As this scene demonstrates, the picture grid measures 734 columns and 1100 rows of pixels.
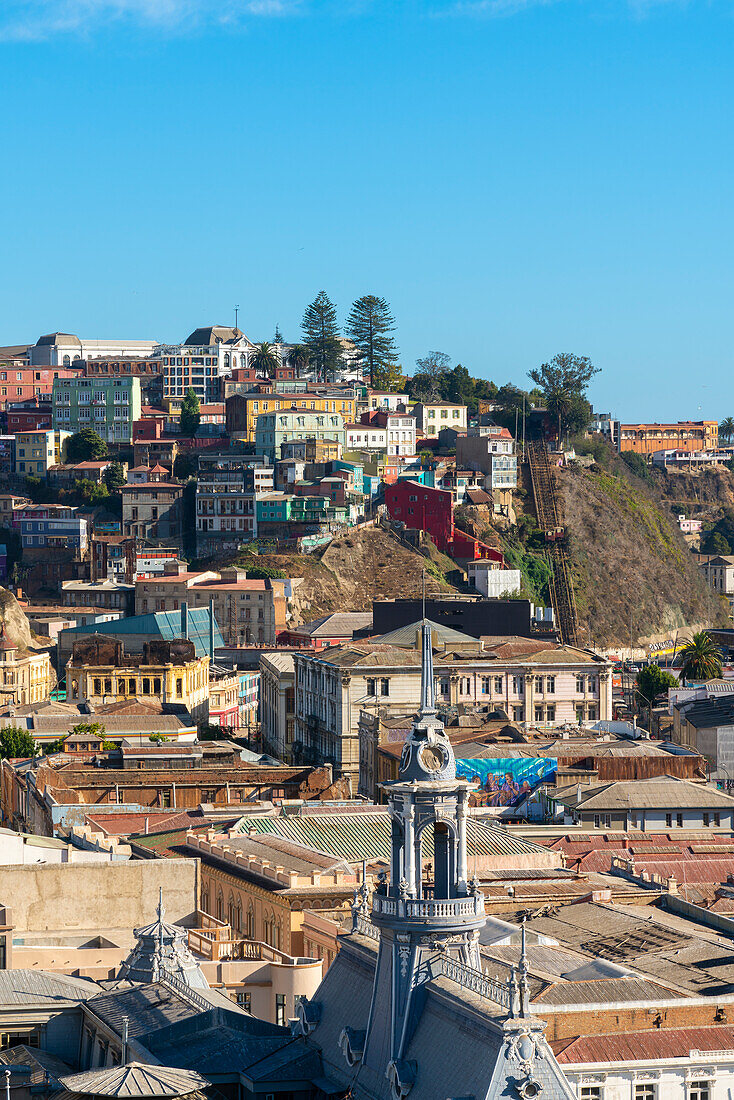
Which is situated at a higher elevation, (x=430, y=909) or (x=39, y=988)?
(x=430, y=909)

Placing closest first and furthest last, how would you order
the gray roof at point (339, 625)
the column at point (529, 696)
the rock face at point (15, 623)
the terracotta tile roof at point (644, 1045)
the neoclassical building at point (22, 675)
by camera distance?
the terracotta tile roof at point (644, 1045)
the column at point (529, 696)
the neoclassical building at point (22, 675)
the rock face at point (15, 623)
the gray roof at point (339, 625)

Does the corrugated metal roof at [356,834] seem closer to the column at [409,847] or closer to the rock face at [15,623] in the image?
the column at [409,847]

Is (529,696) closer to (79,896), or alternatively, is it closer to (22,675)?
(22,675)

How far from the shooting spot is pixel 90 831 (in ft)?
239

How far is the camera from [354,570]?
194 meters

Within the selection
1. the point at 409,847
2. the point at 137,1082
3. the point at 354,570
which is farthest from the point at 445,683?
the point at 137,1082

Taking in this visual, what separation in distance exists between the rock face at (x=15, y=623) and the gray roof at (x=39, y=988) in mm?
116179

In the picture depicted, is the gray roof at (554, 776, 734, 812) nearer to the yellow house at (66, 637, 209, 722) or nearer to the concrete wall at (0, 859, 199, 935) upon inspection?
the concrete wall at (0, 859, 199, 935)

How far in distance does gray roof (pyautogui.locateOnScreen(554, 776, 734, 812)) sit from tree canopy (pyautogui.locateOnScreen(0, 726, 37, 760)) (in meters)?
36.1

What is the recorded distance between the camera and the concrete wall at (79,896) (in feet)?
183

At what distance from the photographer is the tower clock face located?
116 feet

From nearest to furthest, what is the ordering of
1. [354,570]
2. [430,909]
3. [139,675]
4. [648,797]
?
[430,909] < [648,797] < [139,675] < [354,570]

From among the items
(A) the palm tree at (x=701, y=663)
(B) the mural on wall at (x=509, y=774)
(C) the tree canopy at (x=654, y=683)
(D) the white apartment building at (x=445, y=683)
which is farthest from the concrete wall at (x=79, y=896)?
(A) the palm tree at (x=701, y=663)

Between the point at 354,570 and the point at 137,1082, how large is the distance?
159 meters
